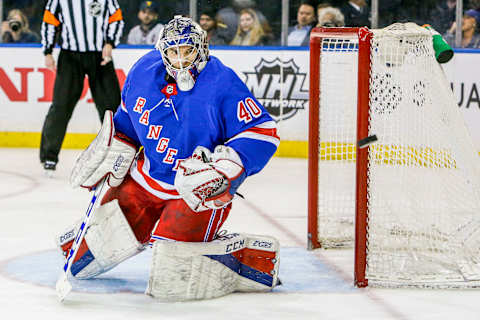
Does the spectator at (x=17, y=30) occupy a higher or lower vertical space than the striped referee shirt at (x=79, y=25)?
lower

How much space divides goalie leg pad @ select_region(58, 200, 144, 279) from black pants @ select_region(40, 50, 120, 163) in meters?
2.60

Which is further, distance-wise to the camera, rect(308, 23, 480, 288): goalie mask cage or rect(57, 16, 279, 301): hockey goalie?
rect(308, 23, 480, 288): goalie mask cage

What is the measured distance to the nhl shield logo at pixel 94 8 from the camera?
5621mm

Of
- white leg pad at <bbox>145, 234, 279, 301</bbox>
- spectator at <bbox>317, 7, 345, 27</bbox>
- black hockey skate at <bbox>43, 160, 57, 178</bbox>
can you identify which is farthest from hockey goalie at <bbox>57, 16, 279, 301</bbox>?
spectator at <bbox>317, 7, 345, 27</bbox>

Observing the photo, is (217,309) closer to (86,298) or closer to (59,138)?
(86,298)

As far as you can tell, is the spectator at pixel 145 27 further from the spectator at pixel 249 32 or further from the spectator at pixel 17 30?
the spectator at pixel 17 30

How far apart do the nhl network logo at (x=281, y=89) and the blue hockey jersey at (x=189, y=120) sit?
3.46m

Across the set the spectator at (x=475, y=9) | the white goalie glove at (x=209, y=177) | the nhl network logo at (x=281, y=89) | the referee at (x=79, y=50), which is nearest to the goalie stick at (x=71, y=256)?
the white goalie glove at (x=209, y=177)

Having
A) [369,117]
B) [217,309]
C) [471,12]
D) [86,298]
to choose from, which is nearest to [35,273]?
[86,298]

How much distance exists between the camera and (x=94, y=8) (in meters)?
5.64

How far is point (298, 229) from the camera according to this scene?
3.99 m

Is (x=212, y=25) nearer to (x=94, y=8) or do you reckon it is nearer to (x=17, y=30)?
(x=94, y=8)

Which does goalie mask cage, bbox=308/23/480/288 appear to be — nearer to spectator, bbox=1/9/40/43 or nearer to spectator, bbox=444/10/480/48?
spectator, bbox=444/10/480/48

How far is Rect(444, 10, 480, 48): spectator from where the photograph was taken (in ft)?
20.4
